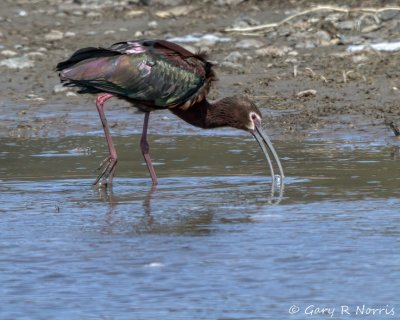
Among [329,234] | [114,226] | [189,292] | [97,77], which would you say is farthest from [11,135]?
[189,292]

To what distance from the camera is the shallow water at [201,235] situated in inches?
230

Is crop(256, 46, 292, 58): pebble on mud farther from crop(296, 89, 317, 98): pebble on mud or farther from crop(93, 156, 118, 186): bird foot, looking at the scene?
crop(93, 156, 118, 186): bird foot

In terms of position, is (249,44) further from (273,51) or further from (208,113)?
(208,113)

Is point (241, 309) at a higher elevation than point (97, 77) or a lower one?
lower

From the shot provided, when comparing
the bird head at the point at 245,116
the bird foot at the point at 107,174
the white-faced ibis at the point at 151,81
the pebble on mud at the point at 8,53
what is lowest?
the bird foot at the point at 107,174

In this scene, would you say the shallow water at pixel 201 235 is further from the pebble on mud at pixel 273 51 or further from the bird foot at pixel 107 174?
the pebble on mud at pixel 273 51

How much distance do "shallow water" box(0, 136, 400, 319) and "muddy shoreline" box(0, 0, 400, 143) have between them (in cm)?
122

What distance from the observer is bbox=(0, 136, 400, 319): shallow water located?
584cm

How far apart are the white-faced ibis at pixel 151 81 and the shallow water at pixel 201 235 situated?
400 mm

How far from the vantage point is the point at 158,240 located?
705cm

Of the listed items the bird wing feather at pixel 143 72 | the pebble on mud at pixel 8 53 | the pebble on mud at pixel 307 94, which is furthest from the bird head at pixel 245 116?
the pebble on mud at pixel 8 53

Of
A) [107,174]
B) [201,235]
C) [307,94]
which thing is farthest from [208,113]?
[307,94]

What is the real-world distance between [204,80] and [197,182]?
2.47ft

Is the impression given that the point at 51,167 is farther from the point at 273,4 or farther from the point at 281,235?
the point at 273,4
